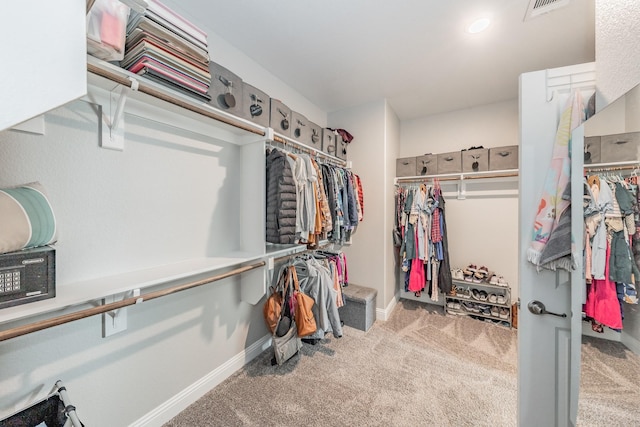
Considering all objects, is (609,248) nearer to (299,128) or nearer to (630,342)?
(630,342)

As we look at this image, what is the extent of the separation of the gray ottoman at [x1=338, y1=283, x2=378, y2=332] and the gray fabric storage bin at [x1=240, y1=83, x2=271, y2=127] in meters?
1.94

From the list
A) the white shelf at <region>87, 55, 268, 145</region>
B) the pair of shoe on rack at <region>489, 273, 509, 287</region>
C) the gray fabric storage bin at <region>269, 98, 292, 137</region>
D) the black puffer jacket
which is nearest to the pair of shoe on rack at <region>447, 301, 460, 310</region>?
the pair of shoe on rack at <region>489, 273, 509, 287</region>

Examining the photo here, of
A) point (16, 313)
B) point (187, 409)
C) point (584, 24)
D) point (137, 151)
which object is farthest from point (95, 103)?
point (584, 24)

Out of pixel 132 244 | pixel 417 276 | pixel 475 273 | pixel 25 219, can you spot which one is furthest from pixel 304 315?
pixel 475 273

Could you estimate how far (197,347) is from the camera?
1.59 meters

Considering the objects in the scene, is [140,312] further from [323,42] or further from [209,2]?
[323,42]

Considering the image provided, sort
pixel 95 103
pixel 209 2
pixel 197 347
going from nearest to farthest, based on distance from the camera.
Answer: pixel 95 103
pixel 209 2
pixel 197 347

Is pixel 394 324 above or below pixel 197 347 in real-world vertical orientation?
below

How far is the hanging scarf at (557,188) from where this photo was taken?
1.03 metres

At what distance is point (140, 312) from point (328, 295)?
4.32ft

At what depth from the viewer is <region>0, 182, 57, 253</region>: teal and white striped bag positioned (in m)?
0.75

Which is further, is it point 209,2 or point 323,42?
point 323,42

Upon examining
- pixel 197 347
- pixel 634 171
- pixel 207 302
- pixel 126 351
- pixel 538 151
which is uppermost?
pixel 538 151

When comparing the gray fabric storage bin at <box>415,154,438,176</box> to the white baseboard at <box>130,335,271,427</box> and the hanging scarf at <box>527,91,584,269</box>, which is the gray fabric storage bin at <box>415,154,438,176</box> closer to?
the hanging scarf at <box>527,91,584,269</box>
